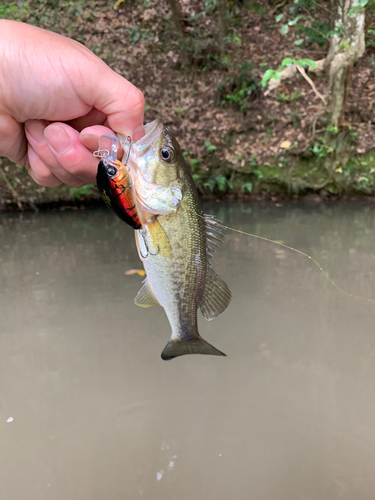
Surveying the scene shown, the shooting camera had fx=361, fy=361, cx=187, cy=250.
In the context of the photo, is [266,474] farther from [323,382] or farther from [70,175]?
[70,175]

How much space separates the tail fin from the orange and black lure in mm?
591

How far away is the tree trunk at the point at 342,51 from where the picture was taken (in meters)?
6.28

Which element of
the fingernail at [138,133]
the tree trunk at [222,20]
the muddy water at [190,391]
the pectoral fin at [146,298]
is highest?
the tree trunk at [222,20]

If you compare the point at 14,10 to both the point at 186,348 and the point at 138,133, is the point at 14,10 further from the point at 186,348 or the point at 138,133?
the point at 186,348

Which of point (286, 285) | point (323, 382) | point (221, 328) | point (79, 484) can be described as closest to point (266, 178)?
point (286, 285)

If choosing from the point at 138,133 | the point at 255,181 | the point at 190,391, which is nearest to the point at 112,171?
the point at 138,133

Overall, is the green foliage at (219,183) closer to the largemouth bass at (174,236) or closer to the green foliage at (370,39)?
the green foliage at (370,39)

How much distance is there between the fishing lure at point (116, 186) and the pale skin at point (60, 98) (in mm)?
420

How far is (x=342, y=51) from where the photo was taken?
6.68 m

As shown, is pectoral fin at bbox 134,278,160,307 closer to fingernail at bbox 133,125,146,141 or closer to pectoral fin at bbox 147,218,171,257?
pectoral fin at bbox 147,218,171,257

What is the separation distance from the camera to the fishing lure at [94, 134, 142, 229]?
1.36 meters

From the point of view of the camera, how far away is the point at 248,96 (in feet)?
25.7

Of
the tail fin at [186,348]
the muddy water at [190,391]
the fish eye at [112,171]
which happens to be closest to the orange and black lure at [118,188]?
the fish eye at [112,171]

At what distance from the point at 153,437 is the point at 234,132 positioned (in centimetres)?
675
